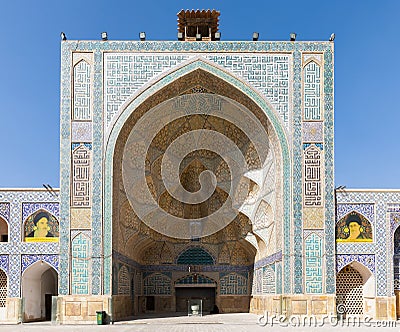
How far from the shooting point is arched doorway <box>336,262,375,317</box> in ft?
50.9

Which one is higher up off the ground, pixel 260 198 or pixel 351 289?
pixel 260 198

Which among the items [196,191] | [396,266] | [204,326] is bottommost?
[204,326]

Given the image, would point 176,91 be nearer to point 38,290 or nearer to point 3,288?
point 38,290

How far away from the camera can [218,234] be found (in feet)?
62.1

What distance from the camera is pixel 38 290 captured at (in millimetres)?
16469

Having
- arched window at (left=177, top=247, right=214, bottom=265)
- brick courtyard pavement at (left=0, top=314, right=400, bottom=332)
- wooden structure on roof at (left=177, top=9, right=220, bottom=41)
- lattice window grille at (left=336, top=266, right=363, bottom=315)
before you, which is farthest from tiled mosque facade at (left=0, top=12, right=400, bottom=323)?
arched window at (left=177, top=247, right=214, bottom=265)

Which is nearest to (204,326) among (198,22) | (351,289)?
(351,289)

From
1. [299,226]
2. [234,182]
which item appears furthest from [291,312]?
[234,182]

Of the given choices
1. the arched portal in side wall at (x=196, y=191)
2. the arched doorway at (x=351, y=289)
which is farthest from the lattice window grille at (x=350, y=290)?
the arched portal in side wall at (x=196, y=191)

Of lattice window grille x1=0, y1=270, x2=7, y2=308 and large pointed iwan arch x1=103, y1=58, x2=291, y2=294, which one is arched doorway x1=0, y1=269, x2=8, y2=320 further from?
large pointed iwan arch x1=103, y1=58, x2=291, y2=294

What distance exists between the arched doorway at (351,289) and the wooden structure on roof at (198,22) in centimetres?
750

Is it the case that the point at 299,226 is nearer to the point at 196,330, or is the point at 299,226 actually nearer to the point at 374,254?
the point at 374,254

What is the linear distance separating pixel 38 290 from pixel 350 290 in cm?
861

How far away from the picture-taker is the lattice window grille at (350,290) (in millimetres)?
15547
